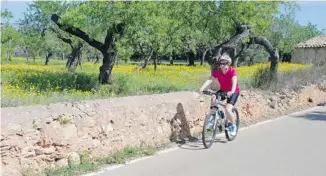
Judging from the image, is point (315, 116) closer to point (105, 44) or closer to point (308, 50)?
point (105, 44)

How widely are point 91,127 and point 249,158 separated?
268 cm

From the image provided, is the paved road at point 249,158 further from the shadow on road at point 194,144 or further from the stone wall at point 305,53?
the stone wall at point 305,53

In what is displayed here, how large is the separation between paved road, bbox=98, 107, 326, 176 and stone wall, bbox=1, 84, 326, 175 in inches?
23.1

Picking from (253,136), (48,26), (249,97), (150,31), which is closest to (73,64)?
(48,26)

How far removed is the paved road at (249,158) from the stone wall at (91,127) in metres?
0.59


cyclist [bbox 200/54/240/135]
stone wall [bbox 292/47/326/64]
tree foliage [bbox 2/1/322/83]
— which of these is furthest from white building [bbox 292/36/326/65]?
cyclist [bbox 200/54/240/135]

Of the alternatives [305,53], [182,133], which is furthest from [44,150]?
[305,53]

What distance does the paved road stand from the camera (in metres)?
6.40

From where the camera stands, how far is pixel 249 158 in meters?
7.32

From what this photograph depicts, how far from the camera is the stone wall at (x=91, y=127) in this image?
5484 mm

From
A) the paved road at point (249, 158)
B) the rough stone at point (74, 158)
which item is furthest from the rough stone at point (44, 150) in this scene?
the paved road at point (249, 158)

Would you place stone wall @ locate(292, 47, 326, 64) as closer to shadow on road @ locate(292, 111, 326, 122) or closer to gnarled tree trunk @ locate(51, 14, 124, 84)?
gnarled tree trunk @ locate(51, 14, 124, 84)

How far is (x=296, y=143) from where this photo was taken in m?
8.82

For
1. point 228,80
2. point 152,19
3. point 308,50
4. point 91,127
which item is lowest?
point 91,127
